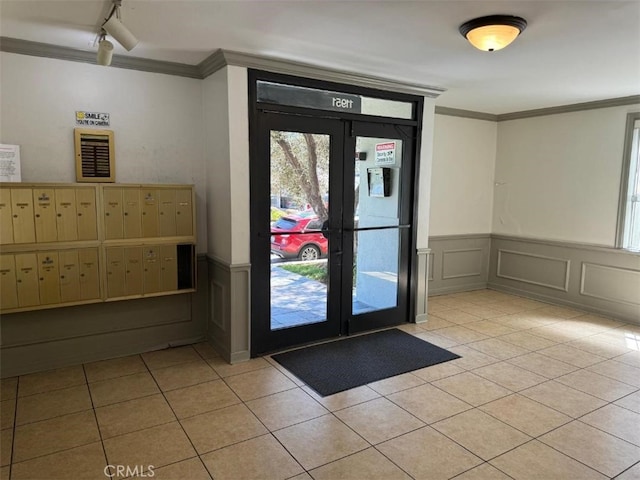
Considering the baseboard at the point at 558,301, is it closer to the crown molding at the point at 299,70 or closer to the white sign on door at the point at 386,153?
the white sign on door at the point at 386,153

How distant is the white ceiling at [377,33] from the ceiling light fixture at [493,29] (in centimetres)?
5

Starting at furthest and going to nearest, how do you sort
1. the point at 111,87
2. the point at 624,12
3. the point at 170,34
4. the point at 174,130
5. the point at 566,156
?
the point at 566,156
the point at 174,130
the point at 111,87
the point at 170,34
the point at 624,12

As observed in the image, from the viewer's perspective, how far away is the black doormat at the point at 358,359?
11.1 feet

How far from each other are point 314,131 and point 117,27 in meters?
1.76

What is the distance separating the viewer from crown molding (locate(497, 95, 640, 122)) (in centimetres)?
477

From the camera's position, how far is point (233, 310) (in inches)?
144

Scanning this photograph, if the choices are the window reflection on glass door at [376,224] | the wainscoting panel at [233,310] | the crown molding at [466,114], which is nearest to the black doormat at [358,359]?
the wainscoting panel at [233,310]

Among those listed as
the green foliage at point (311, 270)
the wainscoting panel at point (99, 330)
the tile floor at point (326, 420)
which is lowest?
the tile floor at point (326, 420)

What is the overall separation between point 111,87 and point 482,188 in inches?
186

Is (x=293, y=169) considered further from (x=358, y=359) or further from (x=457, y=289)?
(x=457, y=289)

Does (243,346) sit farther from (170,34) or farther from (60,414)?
(170,34)

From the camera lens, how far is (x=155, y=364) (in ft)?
11.8

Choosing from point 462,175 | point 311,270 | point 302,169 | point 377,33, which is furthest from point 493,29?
point 462,175

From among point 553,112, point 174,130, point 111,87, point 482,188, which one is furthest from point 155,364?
point 553,112
